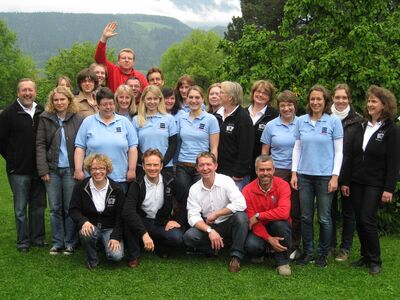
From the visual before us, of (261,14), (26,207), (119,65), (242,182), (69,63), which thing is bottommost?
(26,207)

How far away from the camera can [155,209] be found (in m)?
6.44

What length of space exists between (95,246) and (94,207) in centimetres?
47

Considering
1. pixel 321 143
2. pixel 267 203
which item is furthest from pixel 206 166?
pixel 321 143

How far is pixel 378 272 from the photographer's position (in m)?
6.05

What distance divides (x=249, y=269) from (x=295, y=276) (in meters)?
0.56

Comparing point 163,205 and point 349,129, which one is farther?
point 163,205

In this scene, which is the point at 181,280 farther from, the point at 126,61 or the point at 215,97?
the point at 126,61

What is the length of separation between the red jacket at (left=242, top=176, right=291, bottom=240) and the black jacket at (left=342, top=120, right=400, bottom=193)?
0.87m

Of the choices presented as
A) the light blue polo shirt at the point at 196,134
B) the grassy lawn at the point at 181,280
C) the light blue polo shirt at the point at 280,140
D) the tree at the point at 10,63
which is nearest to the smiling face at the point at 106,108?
the light blue polo shirt at the point at 196,134

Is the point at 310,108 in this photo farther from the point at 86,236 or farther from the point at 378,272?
the point at 86,236

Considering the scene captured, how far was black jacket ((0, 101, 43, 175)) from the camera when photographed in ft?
21.8

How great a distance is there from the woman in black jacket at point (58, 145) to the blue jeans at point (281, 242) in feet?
7.72

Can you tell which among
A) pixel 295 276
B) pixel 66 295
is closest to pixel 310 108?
pixel 295 276

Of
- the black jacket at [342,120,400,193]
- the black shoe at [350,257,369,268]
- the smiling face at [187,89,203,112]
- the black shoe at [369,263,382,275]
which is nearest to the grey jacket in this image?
the smiling face at [187,89,203,112]
